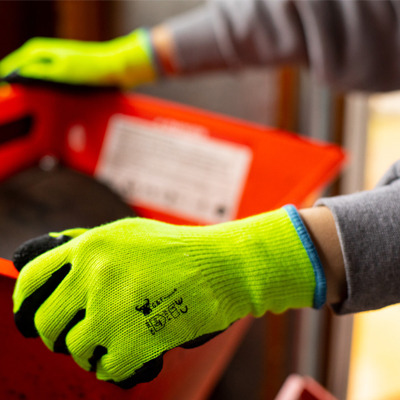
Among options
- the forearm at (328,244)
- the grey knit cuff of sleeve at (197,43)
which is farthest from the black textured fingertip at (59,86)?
the forearm at (328,244)

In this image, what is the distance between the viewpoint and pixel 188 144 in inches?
37.9

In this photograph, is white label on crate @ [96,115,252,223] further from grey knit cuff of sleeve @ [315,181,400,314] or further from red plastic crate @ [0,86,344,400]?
grey knit cuff of sleeve @ [315,181,400,314]

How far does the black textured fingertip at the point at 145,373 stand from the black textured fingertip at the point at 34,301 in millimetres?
106

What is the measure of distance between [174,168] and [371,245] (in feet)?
1.93

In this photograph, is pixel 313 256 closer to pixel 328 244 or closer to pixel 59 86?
pixel 328 244

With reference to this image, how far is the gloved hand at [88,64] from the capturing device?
924mm

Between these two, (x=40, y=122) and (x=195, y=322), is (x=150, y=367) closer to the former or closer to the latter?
(x=195, y=322)

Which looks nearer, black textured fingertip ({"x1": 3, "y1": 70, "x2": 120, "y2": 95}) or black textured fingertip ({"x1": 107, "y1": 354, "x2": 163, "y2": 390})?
black textured fingertip ({"x1": 107, "y1": 354, "x2": 163, "y2": 390})

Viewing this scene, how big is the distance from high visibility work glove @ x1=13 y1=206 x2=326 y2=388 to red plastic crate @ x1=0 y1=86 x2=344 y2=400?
126 millimetres

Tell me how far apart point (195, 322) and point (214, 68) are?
64 centimetres

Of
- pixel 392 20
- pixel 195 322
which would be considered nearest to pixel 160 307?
pixel 195 322

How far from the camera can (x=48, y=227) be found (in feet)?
2.68

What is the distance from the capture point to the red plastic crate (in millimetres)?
667

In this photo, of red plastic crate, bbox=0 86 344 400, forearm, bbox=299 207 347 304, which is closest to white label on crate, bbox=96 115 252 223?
red plastic crate, bbox=0 86 344 400
